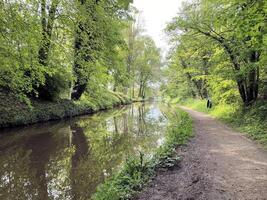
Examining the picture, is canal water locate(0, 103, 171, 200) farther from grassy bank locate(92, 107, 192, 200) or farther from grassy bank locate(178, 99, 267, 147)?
grassy bank locate(178, 99, 267, 147)

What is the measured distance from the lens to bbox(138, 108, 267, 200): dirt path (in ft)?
12.8

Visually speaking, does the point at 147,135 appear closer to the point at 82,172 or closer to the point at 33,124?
the point at 82,172

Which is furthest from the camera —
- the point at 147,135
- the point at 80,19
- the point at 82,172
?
the point at 80,19

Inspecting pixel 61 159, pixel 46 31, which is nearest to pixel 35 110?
pixel 46 31

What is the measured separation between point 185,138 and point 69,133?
5595 mm

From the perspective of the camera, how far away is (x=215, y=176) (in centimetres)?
462

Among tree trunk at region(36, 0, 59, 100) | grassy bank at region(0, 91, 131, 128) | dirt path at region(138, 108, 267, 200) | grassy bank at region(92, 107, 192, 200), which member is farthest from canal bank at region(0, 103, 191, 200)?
tree trunk at region(36, 0, 59, 100)

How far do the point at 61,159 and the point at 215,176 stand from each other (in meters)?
4.28

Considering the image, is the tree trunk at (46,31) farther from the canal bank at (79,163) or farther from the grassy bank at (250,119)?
the grassy bank at (250,119)

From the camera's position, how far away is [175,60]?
95.5 ft

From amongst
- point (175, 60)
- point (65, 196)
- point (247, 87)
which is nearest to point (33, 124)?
point (65, 196)

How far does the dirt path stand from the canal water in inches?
57.8

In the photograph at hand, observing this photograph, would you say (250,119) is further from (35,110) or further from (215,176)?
(35,110)

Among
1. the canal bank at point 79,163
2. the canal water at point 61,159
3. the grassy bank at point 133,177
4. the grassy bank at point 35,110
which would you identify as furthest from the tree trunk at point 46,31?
the grassy bank at point 133,177
